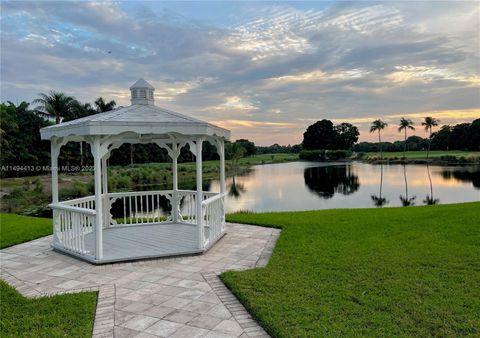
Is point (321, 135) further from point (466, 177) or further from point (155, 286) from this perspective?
point (155, 286)

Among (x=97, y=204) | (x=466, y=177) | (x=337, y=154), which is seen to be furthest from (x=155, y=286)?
(x=337, y=154)

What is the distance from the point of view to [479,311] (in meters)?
3.43

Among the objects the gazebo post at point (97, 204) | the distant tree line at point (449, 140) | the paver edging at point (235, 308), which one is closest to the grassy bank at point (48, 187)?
the gazebo post at point (97, 204)

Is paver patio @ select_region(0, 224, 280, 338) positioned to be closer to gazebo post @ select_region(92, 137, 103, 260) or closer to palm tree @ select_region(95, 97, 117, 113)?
gazebo post @ select_region(92, 137, 103, 260)

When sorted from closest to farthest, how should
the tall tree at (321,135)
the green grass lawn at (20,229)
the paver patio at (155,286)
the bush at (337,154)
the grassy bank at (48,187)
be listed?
the paver patio at (155,286) < the green grass lawn at (20,229) < the grassy bank at (48,187) < the bush at (337,154) < the tall tree at (321,135)

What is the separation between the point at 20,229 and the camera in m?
8.26

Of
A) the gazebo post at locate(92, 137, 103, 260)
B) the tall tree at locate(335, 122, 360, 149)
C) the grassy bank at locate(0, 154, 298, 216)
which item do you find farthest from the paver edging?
the tall tree at locate(335, 122, 360, 149)

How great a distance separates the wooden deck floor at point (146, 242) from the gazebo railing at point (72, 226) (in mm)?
287

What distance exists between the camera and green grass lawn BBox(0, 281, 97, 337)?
3.24 m

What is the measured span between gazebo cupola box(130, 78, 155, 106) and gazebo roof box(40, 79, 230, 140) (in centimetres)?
32

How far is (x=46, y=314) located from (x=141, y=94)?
171 inches

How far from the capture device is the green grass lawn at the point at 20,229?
717 cm

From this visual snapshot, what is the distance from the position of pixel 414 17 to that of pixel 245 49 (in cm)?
527

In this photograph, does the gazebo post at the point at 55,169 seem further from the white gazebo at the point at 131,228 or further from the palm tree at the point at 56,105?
the palm tree at the point at 56,105
